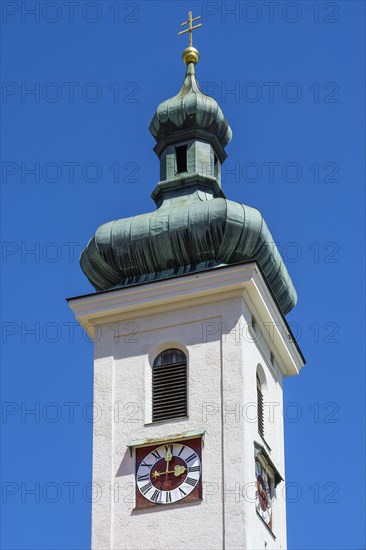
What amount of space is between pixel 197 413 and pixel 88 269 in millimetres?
3580

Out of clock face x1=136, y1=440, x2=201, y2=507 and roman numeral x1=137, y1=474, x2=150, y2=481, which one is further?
roman numeral x1=137, y1=474, x2=150, y2=481

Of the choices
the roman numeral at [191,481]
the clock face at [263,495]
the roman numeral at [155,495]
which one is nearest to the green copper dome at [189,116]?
the clock face at [263,495]

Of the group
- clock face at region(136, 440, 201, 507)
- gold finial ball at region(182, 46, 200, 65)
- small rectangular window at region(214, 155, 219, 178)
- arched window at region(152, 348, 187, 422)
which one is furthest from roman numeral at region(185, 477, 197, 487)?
gold finial ball at region(182, 46, 200, 65)

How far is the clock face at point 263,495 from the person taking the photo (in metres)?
33.4

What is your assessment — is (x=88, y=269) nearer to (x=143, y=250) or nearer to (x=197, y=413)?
(x=143, y=250)

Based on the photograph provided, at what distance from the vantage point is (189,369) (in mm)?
34250

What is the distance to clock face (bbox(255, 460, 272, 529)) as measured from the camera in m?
33.4

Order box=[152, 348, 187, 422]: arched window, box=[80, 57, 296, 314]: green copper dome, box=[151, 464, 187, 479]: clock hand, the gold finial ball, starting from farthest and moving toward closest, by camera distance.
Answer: the gold finial ball
box=[80, 57, 296, 314]: green copper dome
box=[152, 348, 187, 422]: arched window
box=[151, 464, 187, 479]: clock hand

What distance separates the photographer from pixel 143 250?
35.5 meters

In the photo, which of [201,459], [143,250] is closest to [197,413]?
[201,459]

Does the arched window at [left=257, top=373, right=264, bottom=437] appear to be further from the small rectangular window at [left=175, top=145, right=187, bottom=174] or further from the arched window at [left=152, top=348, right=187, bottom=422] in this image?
the small rectangular window at [left=175, top=145, right=187, bottom=174]

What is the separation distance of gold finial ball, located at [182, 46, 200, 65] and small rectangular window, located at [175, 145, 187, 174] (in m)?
2.15

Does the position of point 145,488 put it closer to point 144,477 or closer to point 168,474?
point 144,477

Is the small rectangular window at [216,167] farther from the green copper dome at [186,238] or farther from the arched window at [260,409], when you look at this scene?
the arched window at [260,409]
